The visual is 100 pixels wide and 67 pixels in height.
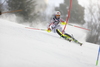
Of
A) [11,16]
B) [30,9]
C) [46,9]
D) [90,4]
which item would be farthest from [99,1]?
[11,16]

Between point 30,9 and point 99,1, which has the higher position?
point 99,1

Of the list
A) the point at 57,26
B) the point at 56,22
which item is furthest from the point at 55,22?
the point at 57,26

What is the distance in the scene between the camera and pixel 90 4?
84.8ft

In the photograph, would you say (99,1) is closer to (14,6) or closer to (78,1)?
(78,1)

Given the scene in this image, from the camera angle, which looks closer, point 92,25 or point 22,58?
point 22,58

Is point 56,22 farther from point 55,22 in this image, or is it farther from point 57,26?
point 57,26

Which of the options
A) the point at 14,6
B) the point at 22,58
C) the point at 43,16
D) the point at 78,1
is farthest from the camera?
the point at 78,1

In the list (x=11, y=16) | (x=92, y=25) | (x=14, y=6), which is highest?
(x=14, y=6)

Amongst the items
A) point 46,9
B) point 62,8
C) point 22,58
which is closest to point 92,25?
point 62,8

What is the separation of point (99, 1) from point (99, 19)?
305 centimetres

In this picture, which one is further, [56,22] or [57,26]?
[57,26]

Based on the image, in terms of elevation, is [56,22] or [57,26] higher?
[56,22]

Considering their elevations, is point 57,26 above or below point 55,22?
below

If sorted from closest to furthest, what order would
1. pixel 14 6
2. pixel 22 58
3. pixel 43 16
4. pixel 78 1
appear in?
pixel 22 58
pixel 14 6
pixel 43 16
pixel 78 1
